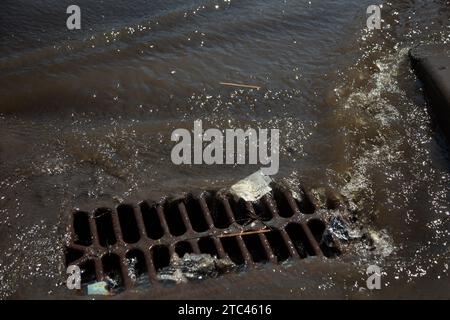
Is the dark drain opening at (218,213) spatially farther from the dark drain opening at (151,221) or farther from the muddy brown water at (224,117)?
the dark drain opening at (151,221)

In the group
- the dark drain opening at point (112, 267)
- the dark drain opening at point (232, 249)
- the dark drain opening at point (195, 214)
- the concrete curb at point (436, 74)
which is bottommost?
the dark drain opening at point (112, 267)

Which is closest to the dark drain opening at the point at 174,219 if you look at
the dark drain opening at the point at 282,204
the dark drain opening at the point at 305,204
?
the dark drain opening at the point at 282,204

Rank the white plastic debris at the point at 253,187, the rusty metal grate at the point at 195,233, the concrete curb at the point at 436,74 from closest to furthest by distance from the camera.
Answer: the rusty metal grate at the point at 195,233, the white plastic debris at the point at 253,187, the concrete curb at the point at 436,74

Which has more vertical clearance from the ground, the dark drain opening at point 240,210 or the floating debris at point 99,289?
the dark drain opening at point 240,210

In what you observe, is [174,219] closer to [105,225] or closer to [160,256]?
[160,256]

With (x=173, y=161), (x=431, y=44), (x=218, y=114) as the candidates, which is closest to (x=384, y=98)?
(x=431, y=44)

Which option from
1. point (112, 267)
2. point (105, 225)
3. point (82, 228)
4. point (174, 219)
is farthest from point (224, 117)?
point (112, 267)
